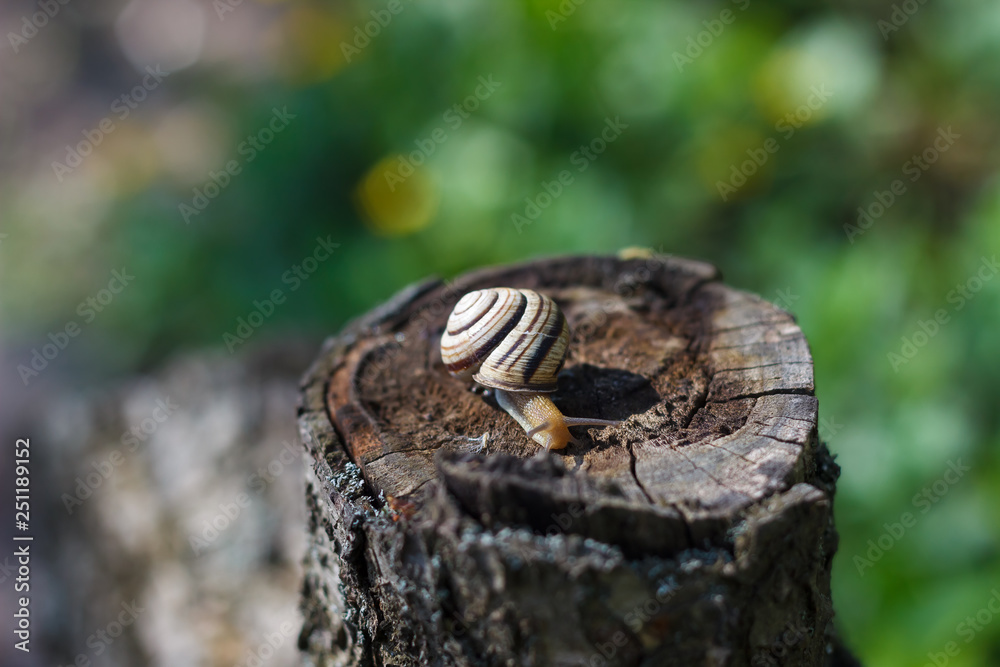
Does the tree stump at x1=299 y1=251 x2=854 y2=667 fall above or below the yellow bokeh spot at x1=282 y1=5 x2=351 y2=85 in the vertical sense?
below

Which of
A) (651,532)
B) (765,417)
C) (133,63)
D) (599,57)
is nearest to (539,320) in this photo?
(765,417)

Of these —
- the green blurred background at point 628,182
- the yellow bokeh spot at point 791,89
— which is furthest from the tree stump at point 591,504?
the yellow bokeh spot at point 791,89

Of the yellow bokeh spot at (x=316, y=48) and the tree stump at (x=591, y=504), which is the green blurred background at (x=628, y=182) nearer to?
the yellow bokeh spot at (x=316, y=48)

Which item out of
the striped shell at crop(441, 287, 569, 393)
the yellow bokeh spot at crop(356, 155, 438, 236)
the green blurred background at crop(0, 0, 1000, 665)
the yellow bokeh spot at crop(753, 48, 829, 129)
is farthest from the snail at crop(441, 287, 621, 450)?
the yellow bokeh spot at crop(753, 48, 829, 129)

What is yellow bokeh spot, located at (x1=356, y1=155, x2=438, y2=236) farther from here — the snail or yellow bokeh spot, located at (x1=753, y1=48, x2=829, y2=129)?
the snail

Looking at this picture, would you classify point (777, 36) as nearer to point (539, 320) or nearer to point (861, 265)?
point (861, 265)

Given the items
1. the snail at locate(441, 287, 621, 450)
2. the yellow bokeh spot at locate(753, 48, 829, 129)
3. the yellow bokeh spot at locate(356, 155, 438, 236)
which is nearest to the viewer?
the snail at locate(441, 287, 621, 450)
